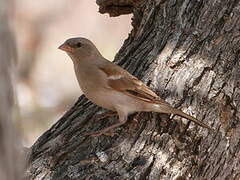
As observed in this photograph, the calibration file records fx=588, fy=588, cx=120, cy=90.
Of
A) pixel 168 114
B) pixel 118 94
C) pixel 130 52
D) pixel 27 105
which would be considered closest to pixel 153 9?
pixel 130 52

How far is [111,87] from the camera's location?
443cm

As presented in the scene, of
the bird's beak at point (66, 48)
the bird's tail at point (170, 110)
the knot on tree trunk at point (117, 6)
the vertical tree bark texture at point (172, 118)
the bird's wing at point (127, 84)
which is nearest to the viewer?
the vertical tree bark texture at point (172, 118)

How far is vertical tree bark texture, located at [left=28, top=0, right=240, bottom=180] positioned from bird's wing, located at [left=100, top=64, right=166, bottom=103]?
0.08m

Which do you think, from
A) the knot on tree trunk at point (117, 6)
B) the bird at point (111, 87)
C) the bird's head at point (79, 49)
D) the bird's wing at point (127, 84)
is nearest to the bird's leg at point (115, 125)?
the bird at point (111, 87)

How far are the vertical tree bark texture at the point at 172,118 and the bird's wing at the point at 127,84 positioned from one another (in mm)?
79

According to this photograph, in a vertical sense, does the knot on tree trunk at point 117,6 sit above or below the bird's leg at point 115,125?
above

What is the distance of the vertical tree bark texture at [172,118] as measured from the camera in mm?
3566

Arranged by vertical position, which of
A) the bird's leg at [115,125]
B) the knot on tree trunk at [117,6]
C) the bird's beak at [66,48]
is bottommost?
the bird's leg at [115,125]

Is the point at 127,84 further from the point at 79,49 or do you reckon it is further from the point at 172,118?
the point at 79,49

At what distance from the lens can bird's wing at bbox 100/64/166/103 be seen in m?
4.14

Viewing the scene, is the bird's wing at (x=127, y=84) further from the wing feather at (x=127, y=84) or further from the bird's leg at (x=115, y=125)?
the bird's leg at (x=115, y=125)

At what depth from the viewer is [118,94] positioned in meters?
4.43

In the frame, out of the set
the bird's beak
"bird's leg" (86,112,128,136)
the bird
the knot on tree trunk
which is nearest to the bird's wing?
the bird

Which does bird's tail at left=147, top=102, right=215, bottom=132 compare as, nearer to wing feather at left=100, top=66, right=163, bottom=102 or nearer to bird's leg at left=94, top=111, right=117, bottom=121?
wing feather at left=100, top=66, right=163, bottom=102
